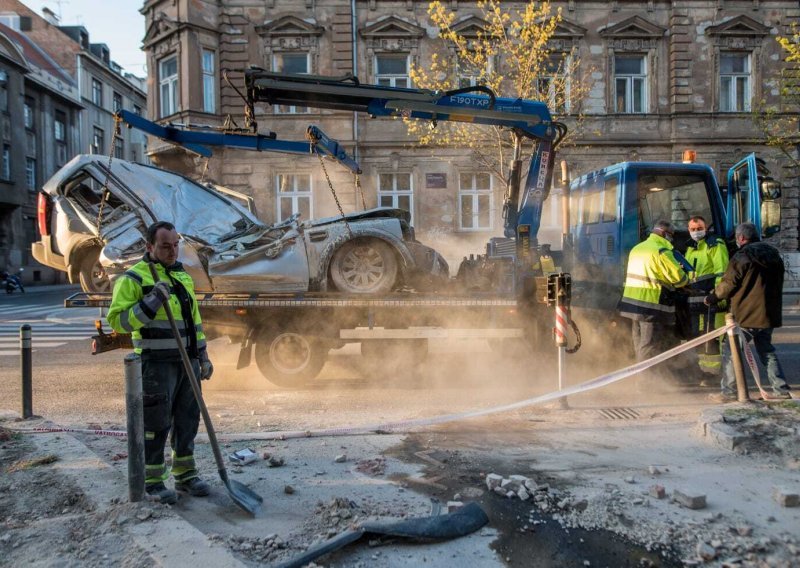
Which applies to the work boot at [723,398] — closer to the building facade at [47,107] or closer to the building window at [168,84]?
the building window at [168,84]

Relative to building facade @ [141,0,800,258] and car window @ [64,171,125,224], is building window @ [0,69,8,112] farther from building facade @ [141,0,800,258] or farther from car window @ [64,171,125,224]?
car window @ [64,171,125,224]

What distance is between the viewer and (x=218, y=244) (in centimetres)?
705

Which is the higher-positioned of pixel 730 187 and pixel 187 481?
pixel 730 187

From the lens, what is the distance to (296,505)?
3.55 m

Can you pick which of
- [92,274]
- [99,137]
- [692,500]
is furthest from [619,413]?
[99,137]

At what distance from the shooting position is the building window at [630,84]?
65.2 ft

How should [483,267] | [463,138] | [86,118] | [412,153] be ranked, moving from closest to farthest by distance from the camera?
1. [483,267]
2. [463,138]
3. [412,153]
4. [86,118]

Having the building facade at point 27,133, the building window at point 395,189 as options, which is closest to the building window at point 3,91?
the building facade at point 27,133

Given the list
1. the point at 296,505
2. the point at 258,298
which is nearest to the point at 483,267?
the point at 258,298

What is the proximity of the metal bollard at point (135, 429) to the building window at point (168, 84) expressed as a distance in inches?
710

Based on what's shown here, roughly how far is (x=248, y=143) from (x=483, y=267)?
361 cm

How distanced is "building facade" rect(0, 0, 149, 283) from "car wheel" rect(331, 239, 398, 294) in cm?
2874

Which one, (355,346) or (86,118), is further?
(86,118)

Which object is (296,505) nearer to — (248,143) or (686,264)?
(686,264)
